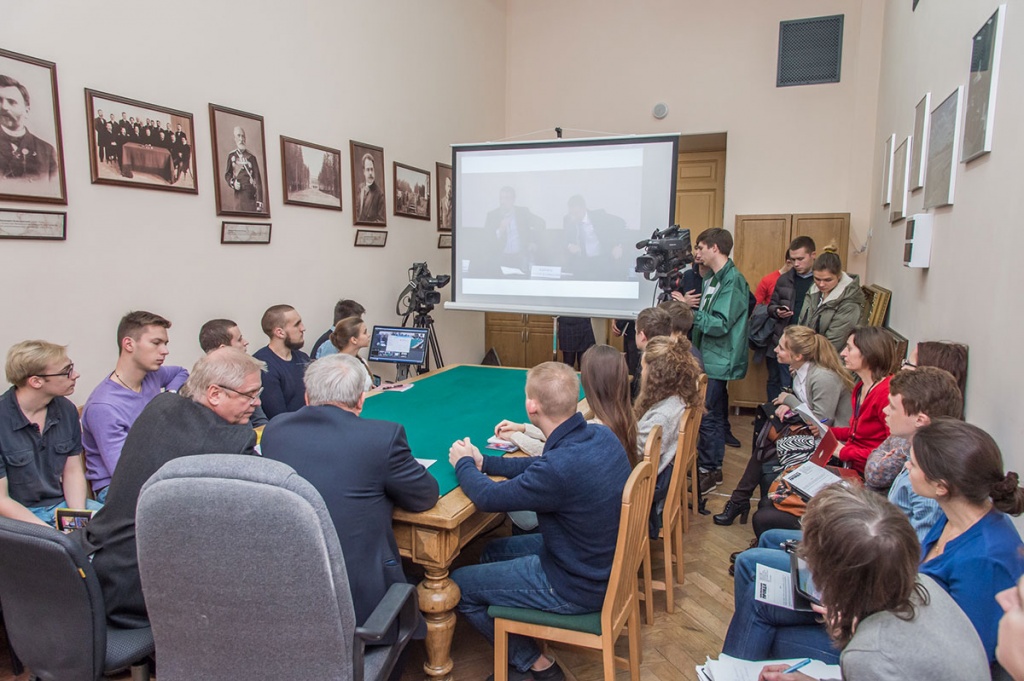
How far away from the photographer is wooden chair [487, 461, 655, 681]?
1783mm

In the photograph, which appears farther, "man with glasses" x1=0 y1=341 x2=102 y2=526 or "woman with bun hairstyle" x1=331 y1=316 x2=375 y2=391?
"woman with bun hairstyle" x1=331 y1=316 x2=375 y2=391

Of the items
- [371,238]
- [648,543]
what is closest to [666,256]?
[648,543]

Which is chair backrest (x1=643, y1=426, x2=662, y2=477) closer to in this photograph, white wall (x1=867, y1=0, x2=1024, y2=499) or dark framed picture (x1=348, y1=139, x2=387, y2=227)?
white wall (x1=867, y1=0, x2=1024, y2=499)

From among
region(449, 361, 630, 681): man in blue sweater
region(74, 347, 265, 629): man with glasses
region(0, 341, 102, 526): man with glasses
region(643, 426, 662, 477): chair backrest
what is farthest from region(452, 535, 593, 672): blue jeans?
region(0, 341, 102, 526): man with glasses

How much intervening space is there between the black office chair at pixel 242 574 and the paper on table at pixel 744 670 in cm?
85

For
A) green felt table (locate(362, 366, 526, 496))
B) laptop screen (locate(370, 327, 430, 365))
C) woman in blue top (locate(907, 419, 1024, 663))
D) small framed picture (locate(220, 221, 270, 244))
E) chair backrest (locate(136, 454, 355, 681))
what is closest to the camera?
chair backrest (locate(136, 454, 355, 681))

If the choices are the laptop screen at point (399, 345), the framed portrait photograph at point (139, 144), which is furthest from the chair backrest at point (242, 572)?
the laptop screen at point (399, 345)

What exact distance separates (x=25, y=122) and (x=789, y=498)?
11.7 ft

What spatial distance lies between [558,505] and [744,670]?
2.09ft

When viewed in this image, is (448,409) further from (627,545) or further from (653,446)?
(627,545)

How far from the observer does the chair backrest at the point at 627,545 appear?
5.77 ft

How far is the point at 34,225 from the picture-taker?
2.65 meters

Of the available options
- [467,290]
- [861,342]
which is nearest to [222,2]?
[467,290]

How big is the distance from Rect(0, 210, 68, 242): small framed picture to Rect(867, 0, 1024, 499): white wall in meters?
3.63
